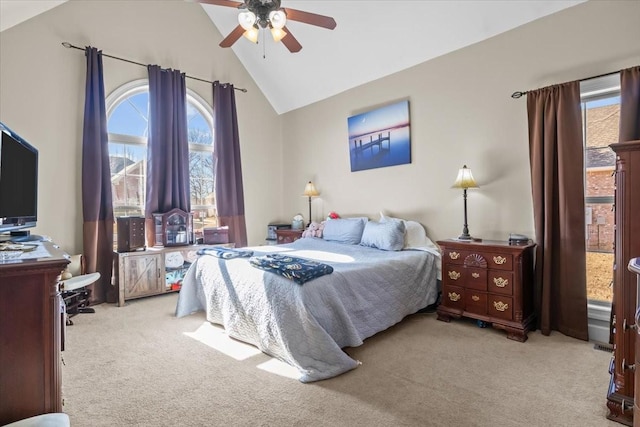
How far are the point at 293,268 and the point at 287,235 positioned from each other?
2565 millimetres

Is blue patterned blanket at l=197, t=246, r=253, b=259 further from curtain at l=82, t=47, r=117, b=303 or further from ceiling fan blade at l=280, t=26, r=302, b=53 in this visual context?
ceiling fan blade at l=280, t=26, r=302, b=53

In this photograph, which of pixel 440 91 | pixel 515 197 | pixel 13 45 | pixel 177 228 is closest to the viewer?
pixel 515 197

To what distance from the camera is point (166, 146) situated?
4.45 meters

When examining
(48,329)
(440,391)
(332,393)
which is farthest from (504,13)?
(48,329)

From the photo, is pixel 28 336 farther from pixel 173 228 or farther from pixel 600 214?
pixel 600 214

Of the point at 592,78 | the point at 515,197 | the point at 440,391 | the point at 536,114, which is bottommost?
the point at 440,391

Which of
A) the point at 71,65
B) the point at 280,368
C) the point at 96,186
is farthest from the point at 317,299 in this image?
the point at 71,65

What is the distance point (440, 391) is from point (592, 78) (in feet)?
8.95

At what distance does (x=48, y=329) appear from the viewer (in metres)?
1.18

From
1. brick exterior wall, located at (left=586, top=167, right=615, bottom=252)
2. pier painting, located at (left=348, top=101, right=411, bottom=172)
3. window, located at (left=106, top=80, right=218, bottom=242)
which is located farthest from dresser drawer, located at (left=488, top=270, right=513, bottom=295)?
window, located at (left=106, top=80, right=218, bottom=242)

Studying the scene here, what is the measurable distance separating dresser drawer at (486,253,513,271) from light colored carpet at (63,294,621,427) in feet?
1.90

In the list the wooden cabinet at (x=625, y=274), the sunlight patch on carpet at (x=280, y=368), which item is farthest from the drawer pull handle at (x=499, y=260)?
the sunlight patch on carpet at (x=280, y=368)

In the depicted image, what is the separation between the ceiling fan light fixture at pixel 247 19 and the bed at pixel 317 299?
75.4 inches

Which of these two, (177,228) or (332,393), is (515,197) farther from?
(177,228)
